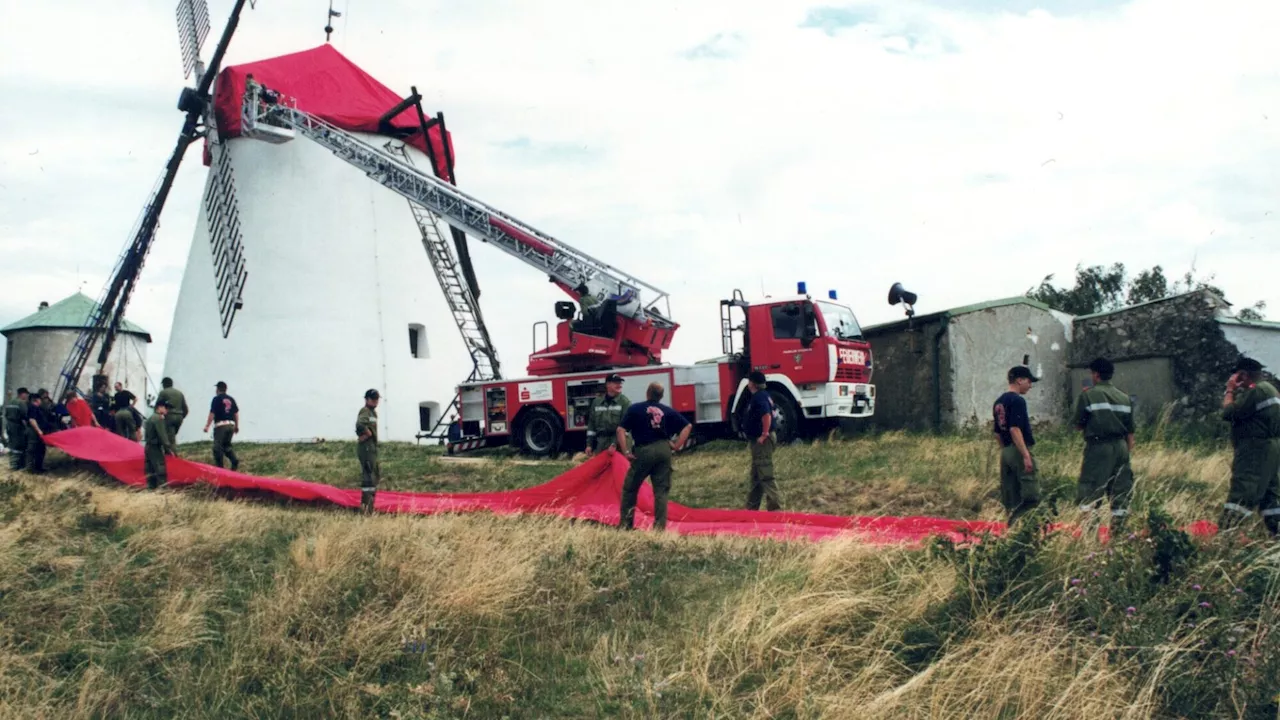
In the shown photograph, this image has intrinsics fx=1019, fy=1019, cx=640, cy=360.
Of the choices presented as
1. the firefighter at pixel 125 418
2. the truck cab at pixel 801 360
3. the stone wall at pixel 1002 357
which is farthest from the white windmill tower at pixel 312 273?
the stone wall at pixel 1002 357

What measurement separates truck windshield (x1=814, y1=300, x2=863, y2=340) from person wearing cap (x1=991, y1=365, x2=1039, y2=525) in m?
8.03

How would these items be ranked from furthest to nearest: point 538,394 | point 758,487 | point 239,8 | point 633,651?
point 239,8
point 538,394
point 758,487
point 633,651

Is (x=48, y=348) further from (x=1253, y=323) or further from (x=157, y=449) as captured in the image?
(x=1253, y=323)

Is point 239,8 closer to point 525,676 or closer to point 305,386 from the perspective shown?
point 305,386

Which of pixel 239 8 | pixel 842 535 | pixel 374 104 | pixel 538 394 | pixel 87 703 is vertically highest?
pixel 239 8

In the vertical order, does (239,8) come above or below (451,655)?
above

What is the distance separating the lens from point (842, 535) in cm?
766

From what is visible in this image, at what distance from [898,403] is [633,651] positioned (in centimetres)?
1424

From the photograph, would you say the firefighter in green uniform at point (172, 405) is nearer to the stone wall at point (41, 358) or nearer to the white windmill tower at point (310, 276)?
the white windmill tower at point (310, 276)

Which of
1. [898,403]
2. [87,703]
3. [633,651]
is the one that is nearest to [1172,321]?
[898,403]

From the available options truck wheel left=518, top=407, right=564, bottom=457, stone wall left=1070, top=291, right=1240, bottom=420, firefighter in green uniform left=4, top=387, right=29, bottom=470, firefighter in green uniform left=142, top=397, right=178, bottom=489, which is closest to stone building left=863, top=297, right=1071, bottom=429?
stone wall left=1070, top=291, right=1240, bottom=420

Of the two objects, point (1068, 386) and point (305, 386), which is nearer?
point (1068, 386)

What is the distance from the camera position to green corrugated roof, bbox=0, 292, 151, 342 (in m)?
45.4

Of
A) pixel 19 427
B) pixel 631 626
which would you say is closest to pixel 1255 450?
pixel 631 626
